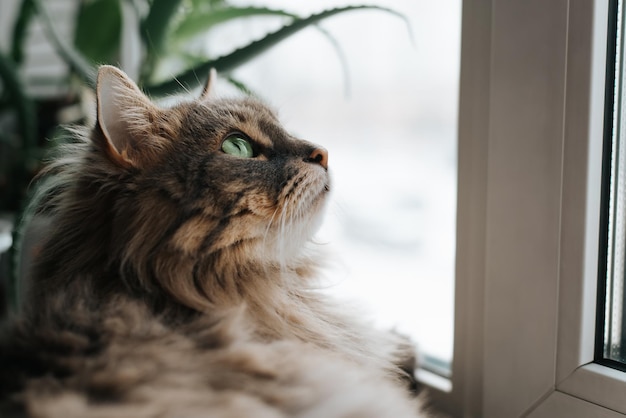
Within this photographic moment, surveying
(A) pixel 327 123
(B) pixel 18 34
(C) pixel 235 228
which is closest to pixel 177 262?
(C) pixel 235 228

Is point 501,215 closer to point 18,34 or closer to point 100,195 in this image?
point 100,195

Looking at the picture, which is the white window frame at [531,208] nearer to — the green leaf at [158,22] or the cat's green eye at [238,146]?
the cat's green eye at [238,146]

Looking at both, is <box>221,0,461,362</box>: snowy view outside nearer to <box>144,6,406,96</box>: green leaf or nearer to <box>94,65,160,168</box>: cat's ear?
<box>144,6,406,96</box>: green leaf

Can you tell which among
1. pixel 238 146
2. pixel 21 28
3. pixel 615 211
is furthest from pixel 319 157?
pixel 21 28

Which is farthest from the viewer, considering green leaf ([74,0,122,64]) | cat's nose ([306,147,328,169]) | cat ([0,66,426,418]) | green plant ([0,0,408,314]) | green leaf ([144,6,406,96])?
green leaf ([74,0,122,64])

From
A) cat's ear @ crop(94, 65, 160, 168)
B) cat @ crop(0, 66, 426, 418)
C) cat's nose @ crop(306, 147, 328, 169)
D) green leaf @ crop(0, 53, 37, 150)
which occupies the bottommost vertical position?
cat @ crop(0, 66, 426, 418)

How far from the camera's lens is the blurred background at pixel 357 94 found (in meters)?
1.12

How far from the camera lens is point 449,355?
108 centimetres

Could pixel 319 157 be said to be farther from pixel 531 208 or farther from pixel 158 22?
pixel 158 22

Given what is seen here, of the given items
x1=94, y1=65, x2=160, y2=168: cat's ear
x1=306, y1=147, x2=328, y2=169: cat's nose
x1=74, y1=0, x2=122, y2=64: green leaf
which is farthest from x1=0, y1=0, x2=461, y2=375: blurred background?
x1=94, y1=65, x2=160, y2=168: cat's ear

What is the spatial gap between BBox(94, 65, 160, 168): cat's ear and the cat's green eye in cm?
10

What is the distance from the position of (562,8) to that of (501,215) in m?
0.31

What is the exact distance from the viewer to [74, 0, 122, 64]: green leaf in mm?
1489

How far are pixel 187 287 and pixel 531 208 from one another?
0.51m
